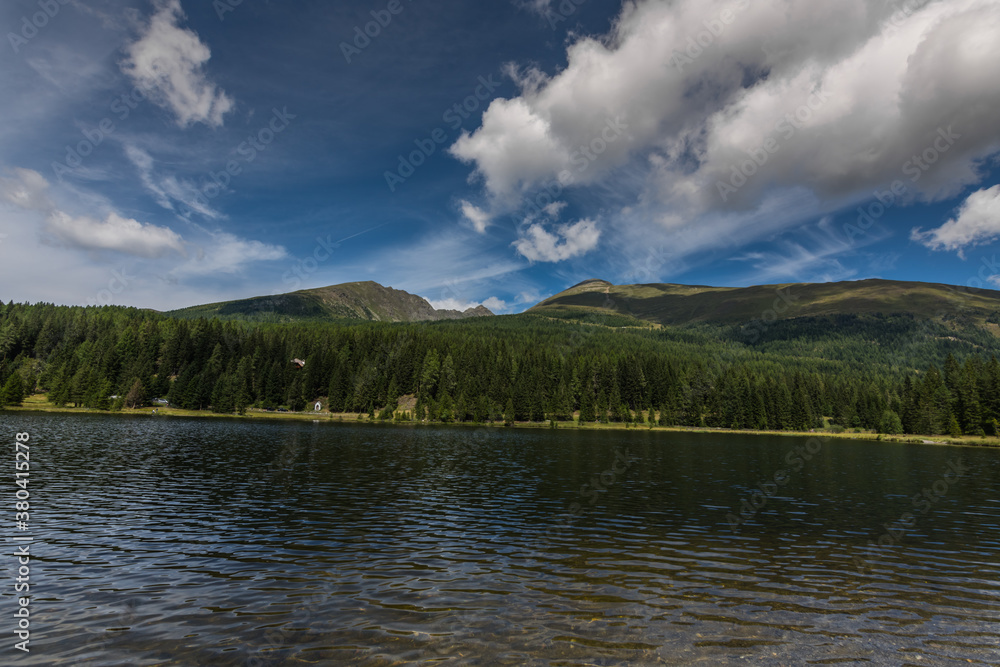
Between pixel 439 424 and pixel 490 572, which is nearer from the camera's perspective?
pixel 490 572

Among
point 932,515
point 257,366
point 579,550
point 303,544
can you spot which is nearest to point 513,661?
point 579,550

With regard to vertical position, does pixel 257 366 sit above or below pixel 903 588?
above

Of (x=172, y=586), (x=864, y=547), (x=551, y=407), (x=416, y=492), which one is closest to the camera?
(x=172, y=586)

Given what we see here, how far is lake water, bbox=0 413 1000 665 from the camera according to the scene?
13180mm

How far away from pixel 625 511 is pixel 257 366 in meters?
195

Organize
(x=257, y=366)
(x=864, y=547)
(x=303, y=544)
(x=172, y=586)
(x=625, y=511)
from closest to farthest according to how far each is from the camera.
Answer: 1. (x=172, y=586)
2. (x=303, y=544)
3. (x=864, y=547)
4. (x=625, y=511)
5. (x=257, y=366)

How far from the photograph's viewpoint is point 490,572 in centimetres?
1970

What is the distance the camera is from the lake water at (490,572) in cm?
1318

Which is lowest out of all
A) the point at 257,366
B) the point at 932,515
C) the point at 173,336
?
the point at 932,515

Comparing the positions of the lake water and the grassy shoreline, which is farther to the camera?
the grassy shoreline

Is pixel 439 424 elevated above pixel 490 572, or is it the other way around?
pixel 439 424

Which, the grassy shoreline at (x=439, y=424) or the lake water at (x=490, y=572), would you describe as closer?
the lake water at (x=490, y=572)

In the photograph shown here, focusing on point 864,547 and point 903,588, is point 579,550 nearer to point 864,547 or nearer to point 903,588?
point 903,588

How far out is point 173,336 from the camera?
194 meters
